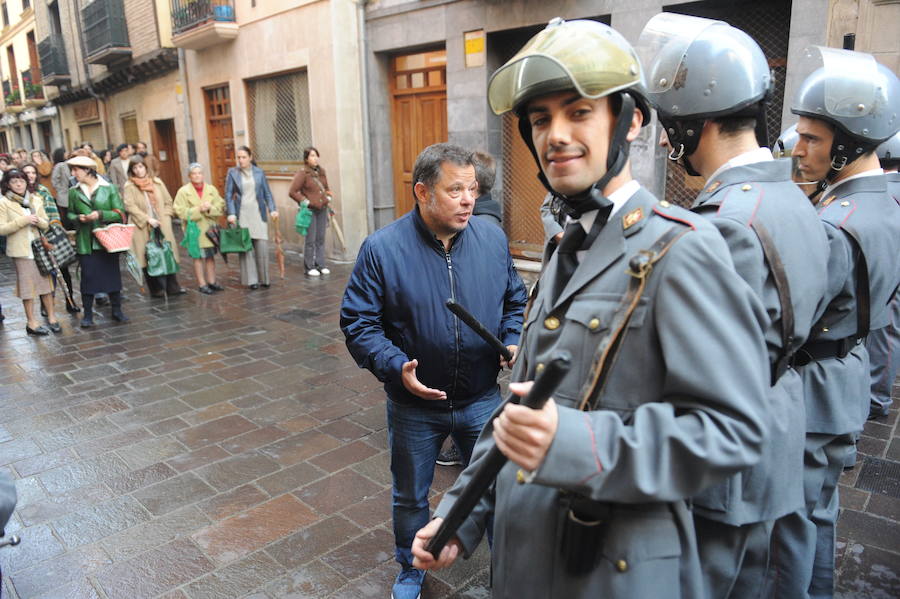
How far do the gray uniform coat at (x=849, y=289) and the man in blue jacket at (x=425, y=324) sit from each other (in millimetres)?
1136

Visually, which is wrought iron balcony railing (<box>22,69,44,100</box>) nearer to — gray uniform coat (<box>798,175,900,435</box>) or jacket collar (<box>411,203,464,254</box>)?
jacket collar (<box>411,203,464,254</box>)

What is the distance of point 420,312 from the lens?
8.59 ft

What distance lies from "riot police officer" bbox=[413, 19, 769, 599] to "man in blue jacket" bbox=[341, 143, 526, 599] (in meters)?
1.15

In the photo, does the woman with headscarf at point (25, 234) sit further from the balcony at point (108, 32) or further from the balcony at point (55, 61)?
the balcony at point (55, 61)

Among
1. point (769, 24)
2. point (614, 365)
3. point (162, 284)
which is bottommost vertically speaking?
point (162, 284)

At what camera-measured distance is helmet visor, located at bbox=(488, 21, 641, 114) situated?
4.08ft

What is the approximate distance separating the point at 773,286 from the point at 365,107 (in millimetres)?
10096

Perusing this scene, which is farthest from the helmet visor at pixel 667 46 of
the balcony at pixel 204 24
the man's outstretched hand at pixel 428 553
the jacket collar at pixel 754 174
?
the balcony at pixel 204 24

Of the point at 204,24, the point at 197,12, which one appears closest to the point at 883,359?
the point at 204,24

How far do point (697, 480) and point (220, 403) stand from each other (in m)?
4.59

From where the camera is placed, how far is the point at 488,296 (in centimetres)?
276

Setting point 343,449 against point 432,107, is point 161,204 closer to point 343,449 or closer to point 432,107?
point 432,107

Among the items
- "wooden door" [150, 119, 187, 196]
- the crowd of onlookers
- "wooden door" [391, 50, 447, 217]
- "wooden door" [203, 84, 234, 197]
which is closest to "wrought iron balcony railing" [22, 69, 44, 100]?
"wooden door" [150, 119, 187, 196]

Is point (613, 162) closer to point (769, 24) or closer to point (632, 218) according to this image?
point (632, 218)
